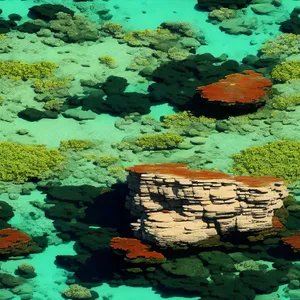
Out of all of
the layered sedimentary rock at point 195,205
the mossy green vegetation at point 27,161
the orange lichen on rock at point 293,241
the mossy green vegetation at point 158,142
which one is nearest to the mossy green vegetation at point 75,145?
the mossy green vegetation at point 27,161

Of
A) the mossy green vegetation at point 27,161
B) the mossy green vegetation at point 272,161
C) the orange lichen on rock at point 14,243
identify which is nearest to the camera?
the orange lichen on rock at point 14,243

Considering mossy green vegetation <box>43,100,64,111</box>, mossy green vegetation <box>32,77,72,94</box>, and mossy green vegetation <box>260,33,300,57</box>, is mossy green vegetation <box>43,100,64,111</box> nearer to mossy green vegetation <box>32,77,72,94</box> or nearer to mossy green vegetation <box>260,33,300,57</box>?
mossy green vegetation <box>32,77,72,94</box>

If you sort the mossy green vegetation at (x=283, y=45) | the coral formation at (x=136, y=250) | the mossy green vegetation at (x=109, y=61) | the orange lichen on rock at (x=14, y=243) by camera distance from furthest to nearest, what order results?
1. the mossy green vegetation at (x=283, y=45)
2. the mossy green vegetation at (x=109, y=61)
3. the orange lichen on rock at (x=14, y=243)
4. the coral formation at (x=136, y=250)

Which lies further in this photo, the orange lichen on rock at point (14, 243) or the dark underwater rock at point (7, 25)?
the dark underwater rock at point (7, 25)

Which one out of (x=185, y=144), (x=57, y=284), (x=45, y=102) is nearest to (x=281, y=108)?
(x=185, y=144)

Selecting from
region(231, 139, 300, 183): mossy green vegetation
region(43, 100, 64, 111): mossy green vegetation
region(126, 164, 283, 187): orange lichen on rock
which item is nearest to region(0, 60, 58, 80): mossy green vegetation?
region(43, 100, 64, 111): mossy green vegetation

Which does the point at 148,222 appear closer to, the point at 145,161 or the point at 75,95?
the point at 145,161

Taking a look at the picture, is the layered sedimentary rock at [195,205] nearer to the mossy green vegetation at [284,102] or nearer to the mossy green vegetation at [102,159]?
the mossy green vegetation at [102,159]

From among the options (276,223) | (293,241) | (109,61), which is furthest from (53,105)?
(293,241)
